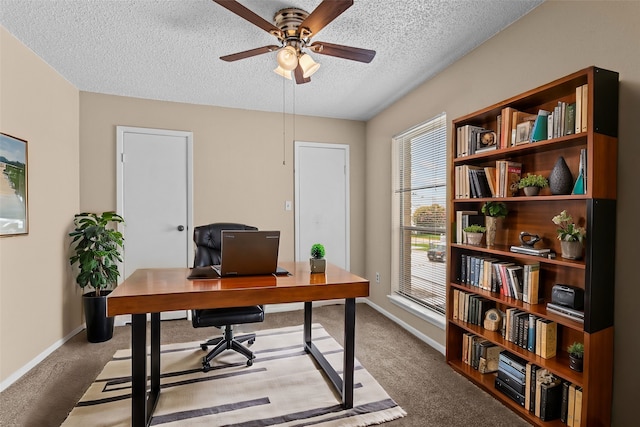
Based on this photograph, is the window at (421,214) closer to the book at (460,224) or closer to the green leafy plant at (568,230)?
the book at (460,224)

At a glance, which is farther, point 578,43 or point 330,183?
point 330,183

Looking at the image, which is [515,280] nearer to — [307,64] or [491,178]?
[491,178]

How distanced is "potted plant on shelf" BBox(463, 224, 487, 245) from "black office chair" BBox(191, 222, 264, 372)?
166 cm

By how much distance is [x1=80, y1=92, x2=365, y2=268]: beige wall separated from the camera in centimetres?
357

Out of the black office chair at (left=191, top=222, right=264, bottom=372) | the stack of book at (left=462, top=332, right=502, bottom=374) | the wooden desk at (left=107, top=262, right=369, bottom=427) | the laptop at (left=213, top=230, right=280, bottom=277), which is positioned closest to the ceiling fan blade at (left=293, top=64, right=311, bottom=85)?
the laptop at (left=213, top=230, right=280, bottom=277)

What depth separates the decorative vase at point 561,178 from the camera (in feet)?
6.00

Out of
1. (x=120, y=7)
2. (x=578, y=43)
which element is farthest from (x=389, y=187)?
(x=120, y=7)

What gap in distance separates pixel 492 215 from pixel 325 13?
1701mm

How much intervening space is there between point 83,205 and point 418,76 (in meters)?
3.68

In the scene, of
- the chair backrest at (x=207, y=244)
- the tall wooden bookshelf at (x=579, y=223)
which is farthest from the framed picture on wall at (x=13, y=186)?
the tall wooden bookshelf at (x=579, y=223)

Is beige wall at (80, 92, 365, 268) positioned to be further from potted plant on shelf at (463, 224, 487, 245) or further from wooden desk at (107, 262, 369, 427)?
potted plant on shelf at (463, 224, 487, 245)

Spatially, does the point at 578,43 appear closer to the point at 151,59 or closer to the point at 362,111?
the point at 362,111

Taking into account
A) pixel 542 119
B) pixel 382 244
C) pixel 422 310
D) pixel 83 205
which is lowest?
pixel 422 310

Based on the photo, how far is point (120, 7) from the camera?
81.0 inches
